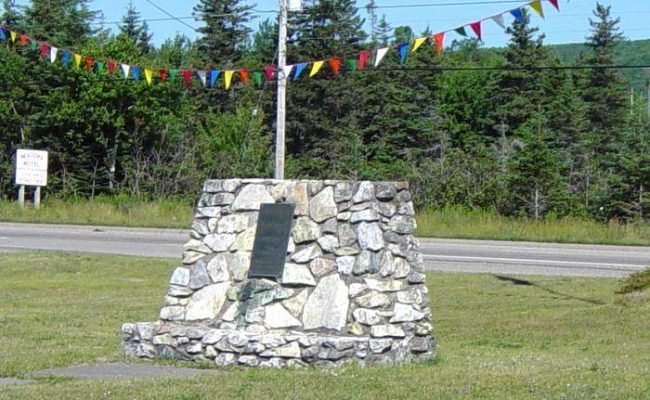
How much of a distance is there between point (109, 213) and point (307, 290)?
2739 centimetres

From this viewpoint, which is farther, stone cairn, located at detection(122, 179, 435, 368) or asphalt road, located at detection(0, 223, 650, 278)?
asphalt road, located at detection(0, 223, 650, 278)

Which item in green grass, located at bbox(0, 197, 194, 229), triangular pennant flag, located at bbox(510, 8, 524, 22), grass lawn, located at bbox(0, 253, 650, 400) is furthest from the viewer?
green grass, located at bbox(0, 197, 194, 229)

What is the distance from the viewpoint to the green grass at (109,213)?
35481 mm

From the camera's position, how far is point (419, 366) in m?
10.5

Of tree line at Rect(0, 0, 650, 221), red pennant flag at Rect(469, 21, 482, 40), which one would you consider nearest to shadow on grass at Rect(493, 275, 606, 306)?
red pennant flag at Rect(469, 21, 482, 40)

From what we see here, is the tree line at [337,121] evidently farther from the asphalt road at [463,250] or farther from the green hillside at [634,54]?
the green hillside at [634,54]

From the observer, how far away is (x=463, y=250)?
1016 inches

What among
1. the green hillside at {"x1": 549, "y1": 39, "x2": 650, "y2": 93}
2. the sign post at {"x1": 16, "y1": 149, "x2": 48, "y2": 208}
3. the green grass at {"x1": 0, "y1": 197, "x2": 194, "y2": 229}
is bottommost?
the green grass at {"x1": 0, "y1": 197, "x2": 194, "y2": 229}

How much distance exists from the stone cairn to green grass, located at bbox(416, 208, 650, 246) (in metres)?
19.0

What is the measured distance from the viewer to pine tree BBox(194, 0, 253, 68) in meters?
60.3

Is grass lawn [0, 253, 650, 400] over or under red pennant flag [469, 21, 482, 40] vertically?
under

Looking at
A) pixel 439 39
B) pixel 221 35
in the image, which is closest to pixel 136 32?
pixel 221 35

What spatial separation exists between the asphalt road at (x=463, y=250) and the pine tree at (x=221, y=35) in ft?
96.7

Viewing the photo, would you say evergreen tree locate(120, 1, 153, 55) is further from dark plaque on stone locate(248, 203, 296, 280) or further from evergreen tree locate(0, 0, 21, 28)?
dark plaque on stone locate(248, 203, 296, 280)
